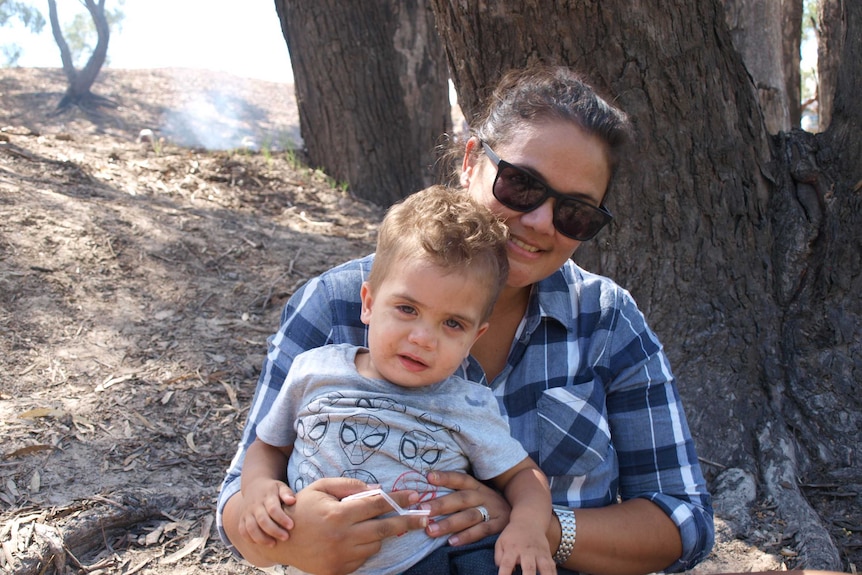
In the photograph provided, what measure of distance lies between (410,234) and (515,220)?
1.14 ft

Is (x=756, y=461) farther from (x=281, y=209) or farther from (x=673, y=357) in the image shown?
(x=281, y=209)

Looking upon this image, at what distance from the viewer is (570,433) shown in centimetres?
213

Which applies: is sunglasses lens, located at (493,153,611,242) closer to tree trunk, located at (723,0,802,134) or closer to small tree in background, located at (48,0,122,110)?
tree trunk, located at (723,0,802,134)

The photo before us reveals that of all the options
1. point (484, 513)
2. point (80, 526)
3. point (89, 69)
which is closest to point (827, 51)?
point (484, 513)

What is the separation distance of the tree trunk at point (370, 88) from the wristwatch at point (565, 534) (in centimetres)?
470

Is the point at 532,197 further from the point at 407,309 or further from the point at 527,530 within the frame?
→ the point at 527,530

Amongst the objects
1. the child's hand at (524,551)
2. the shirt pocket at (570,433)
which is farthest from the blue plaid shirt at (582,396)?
the child's hand at (524,551)

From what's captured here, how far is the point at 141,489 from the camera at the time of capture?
3.21 meters

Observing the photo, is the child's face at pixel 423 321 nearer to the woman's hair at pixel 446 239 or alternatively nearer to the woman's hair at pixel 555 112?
the woman's hair at pixel 446 239

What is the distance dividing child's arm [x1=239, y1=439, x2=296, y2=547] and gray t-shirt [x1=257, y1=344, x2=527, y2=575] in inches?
1.8

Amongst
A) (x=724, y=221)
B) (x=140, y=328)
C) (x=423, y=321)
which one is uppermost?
(x=724, y=221)

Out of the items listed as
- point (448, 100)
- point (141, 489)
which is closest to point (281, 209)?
point (448, 100)

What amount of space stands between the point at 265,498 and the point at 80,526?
4.62 feet

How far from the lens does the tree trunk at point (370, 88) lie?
634 centimetres
